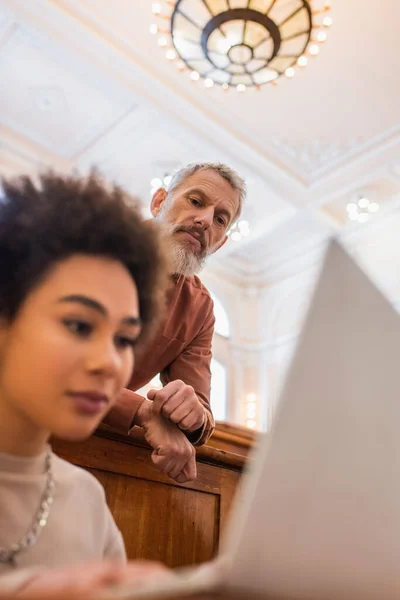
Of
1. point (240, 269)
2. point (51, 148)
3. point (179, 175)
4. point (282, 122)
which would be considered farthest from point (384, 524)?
point (240, 269)

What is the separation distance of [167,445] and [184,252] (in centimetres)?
76

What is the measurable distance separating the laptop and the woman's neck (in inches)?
13.0

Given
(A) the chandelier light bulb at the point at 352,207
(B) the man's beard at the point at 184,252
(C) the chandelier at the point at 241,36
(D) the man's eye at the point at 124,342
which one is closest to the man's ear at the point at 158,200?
(B) the man's beard at the point at 184,252

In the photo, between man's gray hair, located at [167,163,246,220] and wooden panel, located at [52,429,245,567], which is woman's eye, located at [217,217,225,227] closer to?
man's gray hair, located at [167,163,246,220]

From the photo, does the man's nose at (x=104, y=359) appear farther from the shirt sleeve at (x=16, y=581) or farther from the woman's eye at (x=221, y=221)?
the woman's eye at (x=221, y=221)

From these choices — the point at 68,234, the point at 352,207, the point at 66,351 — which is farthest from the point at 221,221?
the point at 352,207

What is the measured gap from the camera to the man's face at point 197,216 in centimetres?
170

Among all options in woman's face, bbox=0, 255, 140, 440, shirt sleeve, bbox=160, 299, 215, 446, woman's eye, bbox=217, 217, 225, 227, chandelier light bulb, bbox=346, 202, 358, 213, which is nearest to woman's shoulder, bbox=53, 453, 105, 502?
woman's face, bbox=0, 255, 140, 440

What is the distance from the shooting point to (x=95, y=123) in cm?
670

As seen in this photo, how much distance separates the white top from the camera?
2.23ft

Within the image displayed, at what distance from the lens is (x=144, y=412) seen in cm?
112

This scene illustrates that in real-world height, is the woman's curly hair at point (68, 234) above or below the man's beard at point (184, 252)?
below

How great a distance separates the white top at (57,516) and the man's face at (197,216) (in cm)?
91

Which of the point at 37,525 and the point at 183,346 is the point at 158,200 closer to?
the point at 183,346
